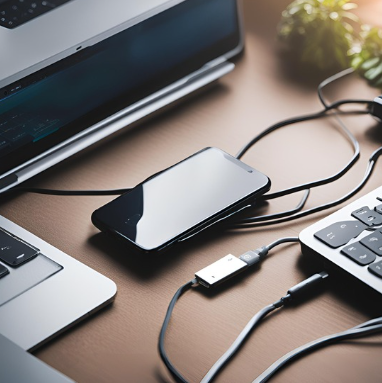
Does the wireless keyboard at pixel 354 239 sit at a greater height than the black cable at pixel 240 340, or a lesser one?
A: greater

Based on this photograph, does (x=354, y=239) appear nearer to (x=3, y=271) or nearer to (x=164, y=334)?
(x=164, y=334)

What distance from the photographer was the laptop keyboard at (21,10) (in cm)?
86

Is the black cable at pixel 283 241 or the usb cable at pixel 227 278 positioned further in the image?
the black cable at pixel 283 241

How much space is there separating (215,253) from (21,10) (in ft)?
1.38

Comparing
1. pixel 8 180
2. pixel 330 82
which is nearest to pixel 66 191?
pixel 8 180

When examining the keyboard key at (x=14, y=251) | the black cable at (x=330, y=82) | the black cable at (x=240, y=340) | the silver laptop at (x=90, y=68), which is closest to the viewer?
the black cable at (x=240, y=340)

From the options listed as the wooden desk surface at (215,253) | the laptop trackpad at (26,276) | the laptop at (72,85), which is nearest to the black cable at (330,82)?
the wooden desk surface at (215,253)

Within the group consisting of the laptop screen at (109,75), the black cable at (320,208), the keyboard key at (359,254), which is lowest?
the black cable at (320,208)

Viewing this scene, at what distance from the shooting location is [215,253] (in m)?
0.71

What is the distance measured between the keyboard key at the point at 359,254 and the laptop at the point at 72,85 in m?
0.23

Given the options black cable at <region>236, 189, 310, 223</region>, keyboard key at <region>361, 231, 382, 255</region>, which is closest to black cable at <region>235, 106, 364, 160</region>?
black cable at <region>236, 189, 310, 223</region>

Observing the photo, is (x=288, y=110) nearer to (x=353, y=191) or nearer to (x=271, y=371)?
(x=353, y=191)

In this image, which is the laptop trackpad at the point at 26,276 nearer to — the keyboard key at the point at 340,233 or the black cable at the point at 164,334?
the black cable at the point at 164,334

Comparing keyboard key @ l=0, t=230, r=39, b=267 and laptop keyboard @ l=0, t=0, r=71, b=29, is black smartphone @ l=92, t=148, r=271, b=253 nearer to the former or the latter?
keyboard key @ l=0, t=230, r=39, b=267
